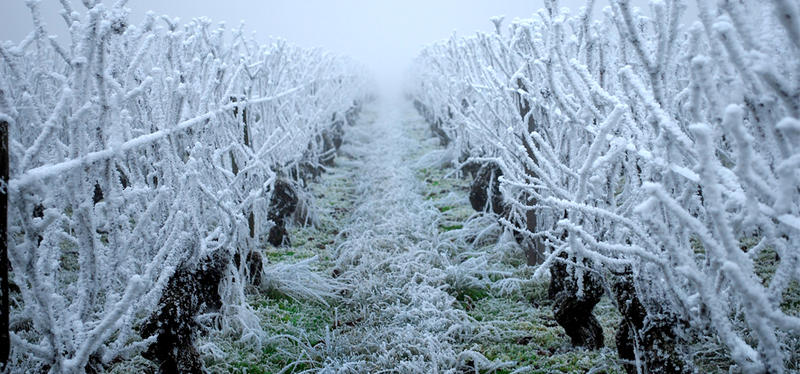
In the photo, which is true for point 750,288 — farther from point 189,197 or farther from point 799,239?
point 189,197

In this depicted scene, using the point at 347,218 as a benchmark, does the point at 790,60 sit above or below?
above

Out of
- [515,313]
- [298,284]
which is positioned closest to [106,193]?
[298,284]

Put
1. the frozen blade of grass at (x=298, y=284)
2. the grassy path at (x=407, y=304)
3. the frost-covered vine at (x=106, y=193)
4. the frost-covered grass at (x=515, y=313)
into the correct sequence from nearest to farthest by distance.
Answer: the frost-covered vine at (x=106, y=193) < the frost-covered grass at (x=515, y=313) < the grassy path at (x=407, y=304) < the frozen blade of grass at (x=298, y=284)

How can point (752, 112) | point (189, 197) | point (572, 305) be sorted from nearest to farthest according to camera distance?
1. point (752, 112)
2. point (189, 197)
3. point (572, 305)

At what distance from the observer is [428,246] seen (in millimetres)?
4973

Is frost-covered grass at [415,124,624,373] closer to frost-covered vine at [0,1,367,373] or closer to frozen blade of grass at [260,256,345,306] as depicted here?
frozen blade of grass at [260,256,345,306]

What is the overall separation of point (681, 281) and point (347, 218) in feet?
16.0

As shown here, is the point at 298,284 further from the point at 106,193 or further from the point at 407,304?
the point at 106,193

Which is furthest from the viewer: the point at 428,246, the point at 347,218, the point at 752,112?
the point at 347,218

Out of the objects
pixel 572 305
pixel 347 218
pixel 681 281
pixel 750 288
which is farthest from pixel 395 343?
pixel 347 218

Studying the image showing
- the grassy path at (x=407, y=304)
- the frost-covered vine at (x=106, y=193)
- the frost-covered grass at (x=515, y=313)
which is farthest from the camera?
the grassy path at (x=407, y=304)

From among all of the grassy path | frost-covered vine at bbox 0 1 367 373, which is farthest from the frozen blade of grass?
frost-covered vine at bbox 0 1 367 373

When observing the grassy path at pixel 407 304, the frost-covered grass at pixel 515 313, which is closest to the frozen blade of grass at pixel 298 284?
the grassy path at pixel 407 304

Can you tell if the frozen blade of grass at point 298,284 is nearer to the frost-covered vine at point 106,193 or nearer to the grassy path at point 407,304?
the grassy path at point 407,304
